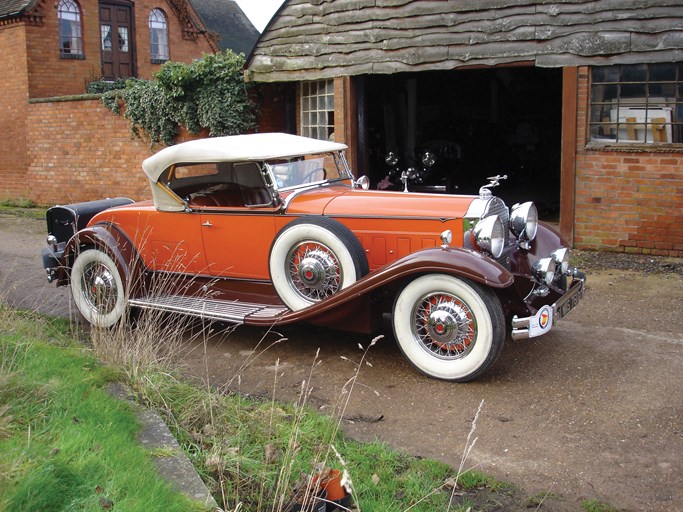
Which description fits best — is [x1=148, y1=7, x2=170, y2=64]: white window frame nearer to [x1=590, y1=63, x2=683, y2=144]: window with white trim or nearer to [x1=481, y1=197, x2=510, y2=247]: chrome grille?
[x1=590, y1=63, x2=683, y2=144]: window with white trim

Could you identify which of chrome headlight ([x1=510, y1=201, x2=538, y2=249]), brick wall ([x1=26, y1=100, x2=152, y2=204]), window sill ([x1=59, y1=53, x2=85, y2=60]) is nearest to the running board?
chrome headlight ([x1=510, y1=201, x2=538, y2=249])

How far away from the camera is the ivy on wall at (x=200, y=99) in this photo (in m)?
12.7

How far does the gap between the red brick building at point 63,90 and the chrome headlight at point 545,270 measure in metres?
10.3

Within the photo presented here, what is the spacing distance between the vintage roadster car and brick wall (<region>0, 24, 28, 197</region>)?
1005cm

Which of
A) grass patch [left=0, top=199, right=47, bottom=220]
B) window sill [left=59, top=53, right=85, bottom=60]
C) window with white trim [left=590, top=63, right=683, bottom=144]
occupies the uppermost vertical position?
window sill [left=59, top=53, right=85, bottom=60]

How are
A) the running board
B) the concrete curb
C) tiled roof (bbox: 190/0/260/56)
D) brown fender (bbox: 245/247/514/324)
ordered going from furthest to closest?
1. tiled roof (bbox: 190/0/260/56)
2. the running board
3. brown fender (bbox: 245/247/514/324)
4. the concrete curb

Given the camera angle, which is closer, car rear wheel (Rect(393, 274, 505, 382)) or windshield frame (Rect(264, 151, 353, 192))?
car rear wheel (Rect(393, 274, 505, 382))

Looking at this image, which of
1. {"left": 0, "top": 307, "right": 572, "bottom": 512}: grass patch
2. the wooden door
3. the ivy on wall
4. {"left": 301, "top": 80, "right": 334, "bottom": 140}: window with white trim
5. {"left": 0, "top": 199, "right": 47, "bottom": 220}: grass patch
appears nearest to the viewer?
{"left": 0, "top": 307, "right": 572, "bottom": 512}: grass patch

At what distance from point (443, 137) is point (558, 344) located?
1073cm

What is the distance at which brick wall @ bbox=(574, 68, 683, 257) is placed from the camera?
9047mm

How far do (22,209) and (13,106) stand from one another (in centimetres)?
247

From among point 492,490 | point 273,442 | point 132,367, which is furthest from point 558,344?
point 132,367

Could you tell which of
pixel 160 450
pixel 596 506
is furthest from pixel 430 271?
pixel 160 450

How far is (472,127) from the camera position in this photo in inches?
644
